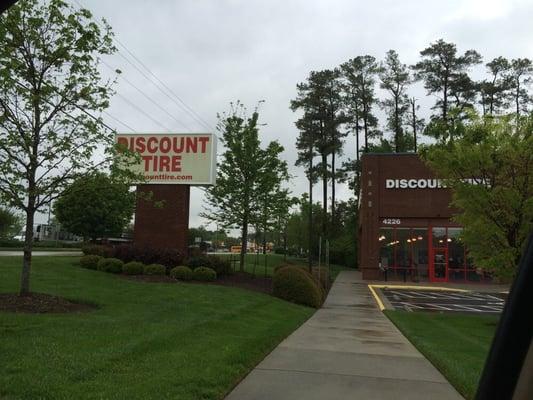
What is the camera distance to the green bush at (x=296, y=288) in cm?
1875

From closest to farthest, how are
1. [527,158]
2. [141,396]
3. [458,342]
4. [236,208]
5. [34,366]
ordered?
[141,396], [34,366], [458,342], [527,158], [236,208]

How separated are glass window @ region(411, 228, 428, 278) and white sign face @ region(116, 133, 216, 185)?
19986 millimetres

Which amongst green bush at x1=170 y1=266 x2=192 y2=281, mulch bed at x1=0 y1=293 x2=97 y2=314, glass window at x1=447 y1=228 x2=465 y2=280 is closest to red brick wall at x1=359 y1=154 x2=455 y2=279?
glass window at x1=447 y1=228 x2=465 y2=280

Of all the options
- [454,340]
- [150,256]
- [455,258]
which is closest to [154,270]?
[150,256]

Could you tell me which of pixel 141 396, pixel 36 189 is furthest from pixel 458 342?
pixel 36 189

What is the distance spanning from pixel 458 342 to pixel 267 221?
50.6 ft

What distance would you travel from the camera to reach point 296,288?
18969mm

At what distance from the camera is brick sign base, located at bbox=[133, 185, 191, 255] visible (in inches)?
962

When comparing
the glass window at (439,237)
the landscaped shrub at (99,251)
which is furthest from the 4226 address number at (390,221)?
the landscaped shrub at (99,251)

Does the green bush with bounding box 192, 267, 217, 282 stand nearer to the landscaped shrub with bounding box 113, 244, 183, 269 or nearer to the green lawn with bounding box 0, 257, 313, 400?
the landscaped shrub with bounding box 113, 244, 183, 269

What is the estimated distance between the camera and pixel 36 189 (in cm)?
1162

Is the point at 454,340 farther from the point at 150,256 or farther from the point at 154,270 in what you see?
the point at 150,256

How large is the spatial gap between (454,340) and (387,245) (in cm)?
2817

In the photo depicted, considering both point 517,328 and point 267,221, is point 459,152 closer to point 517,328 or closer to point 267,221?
point 267,221
